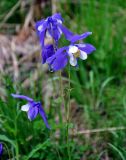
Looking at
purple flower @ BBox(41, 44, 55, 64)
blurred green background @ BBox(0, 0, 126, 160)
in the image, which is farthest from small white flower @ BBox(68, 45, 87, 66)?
blurred green background @ BBox(0, 0, 126, 160)

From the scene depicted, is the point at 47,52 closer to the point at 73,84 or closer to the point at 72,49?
the point at 72,49

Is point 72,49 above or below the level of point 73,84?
above

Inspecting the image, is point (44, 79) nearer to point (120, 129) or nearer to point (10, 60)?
point (10, 60)

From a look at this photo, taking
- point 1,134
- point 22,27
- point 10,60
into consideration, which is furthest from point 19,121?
point 22,27

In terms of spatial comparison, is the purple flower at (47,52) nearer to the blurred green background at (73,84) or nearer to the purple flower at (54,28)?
the purple flower at (54,28)

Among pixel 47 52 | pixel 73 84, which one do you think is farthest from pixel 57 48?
pixel 73 84

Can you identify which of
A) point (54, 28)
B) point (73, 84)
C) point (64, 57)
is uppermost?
point (54, 28)
